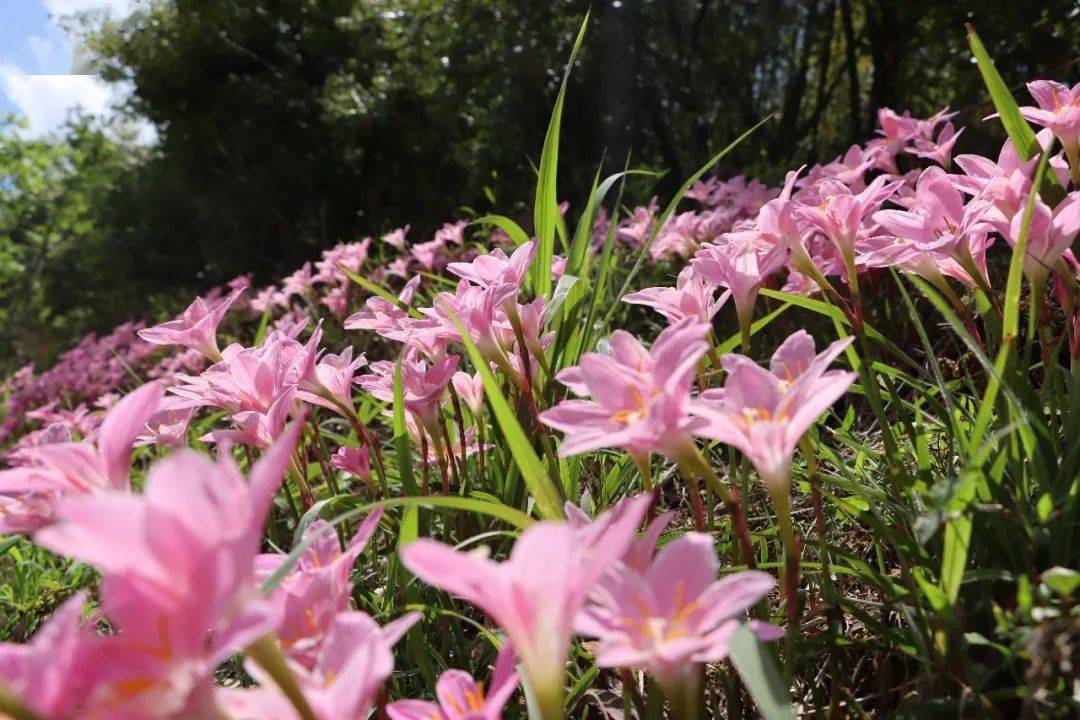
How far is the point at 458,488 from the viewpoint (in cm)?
143

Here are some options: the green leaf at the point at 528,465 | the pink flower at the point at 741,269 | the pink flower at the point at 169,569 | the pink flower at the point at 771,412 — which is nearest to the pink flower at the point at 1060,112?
the pink flower at the point at 741,269

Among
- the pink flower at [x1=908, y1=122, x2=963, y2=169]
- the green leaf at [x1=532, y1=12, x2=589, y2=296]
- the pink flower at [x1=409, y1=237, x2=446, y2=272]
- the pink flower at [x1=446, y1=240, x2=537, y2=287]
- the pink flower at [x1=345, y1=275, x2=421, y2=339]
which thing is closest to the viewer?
the pink flower at [x1=446, y1=240, x2=537, y2=287]

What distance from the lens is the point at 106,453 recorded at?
2.45ft

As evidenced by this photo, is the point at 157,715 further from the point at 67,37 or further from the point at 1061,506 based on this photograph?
the point at 67,37

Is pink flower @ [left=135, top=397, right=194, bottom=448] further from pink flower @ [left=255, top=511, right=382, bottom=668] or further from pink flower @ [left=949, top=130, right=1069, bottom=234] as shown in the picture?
pink flower @ [left=949, top=130, right=1069, bottom=234]

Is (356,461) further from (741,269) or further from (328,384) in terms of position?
(741,269)

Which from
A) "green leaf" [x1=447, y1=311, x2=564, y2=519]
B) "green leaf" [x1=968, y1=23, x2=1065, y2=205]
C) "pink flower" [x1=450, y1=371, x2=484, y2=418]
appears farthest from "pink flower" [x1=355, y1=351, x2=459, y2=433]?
"green leaf" [x1=968, y1=23, x2=1065, y2=205]

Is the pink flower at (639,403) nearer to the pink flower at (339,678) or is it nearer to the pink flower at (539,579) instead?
the pink flower at (539,579)

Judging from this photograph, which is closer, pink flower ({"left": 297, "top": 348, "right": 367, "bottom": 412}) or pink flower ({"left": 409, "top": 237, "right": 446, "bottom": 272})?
pink flower ({"left": 297, "top": 348, "right": 367, "bottom": 412})

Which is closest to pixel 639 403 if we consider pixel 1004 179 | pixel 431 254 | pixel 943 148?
pixel 1004 179

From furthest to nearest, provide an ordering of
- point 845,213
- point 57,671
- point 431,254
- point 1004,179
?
point 431,254, point 845,213, point 1004,179, point 57,671

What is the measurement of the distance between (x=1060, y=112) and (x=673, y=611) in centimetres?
108

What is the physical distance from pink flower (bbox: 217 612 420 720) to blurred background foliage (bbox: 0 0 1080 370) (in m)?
3.32

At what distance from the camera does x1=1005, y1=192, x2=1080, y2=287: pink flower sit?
0.92 metres
